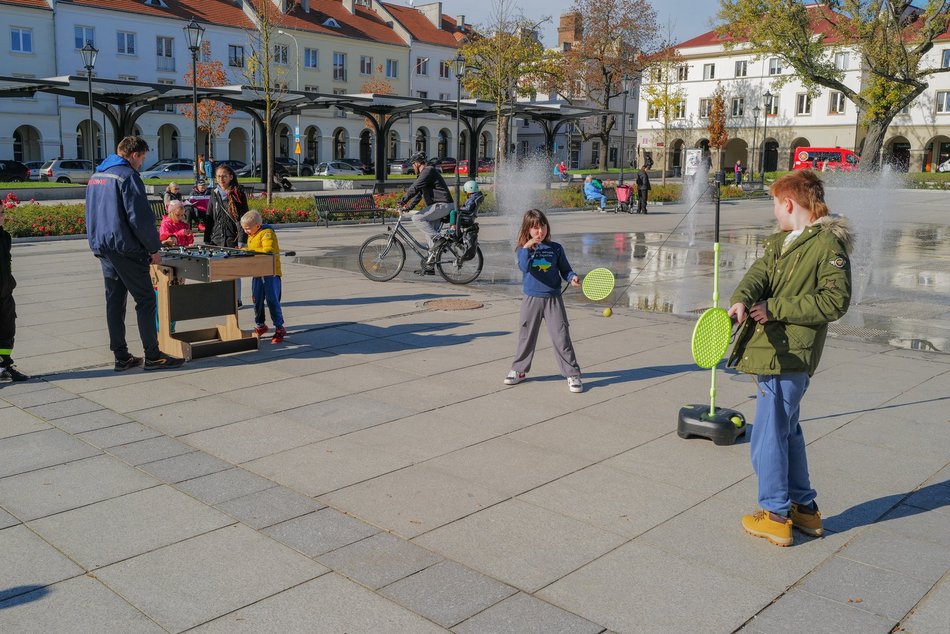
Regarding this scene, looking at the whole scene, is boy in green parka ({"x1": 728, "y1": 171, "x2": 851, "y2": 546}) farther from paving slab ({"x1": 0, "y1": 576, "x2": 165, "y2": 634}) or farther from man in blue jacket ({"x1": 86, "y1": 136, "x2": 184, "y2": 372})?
Answer: man in blue jacket ({"x1": 86, "y1": 136, "x2": 184, "y2": 372})

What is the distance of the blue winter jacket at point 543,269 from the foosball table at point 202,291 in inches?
102

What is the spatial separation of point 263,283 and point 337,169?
5001 cm

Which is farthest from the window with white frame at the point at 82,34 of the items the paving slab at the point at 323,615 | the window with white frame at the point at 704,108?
the paving slab at the point at 323,615

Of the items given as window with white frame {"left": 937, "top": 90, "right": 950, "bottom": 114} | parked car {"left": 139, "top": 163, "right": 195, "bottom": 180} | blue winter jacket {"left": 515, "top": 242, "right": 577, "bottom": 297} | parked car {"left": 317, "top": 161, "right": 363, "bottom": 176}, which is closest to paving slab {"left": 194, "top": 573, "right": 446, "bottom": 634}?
blue winter jacket {"left": 515, "top": 242, "right": 577, "bottom": 297}

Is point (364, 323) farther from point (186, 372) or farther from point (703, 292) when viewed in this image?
point (703, 292)

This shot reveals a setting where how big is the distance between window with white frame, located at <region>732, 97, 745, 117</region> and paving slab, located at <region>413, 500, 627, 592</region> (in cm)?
7989

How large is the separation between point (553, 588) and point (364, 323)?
251 inches

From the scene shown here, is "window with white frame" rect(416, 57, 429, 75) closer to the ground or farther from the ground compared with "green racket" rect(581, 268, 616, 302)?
farther from the ground

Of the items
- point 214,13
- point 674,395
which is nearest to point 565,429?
point 674,395

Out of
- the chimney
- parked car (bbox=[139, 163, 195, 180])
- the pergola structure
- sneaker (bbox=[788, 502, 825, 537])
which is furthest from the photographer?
the chimney

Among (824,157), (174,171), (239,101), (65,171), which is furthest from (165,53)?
(824,157)

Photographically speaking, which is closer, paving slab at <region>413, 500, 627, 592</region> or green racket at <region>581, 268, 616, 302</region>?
paving slab at <region>413, 500, 627, 592</region>

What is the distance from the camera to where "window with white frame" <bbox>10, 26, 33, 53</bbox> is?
2151 inches

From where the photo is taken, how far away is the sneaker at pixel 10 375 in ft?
23.6
